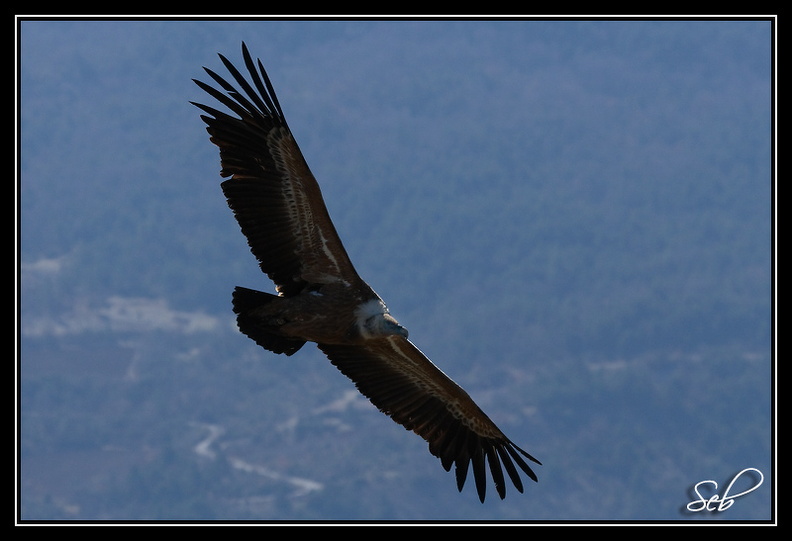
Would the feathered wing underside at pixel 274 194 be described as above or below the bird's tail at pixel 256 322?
above

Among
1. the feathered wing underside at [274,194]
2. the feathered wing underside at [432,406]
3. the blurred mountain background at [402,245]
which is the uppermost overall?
the blurred mountain background at [402,245]

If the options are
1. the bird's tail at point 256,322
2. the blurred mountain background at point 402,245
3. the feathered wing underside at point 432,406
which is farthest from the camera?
the blurred mountain background at point 402,245

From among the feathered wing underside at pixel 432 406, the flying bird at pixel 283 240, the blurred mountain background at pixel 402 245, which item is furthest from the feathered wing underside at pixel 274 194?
the blurred mountain background at pixel 402 245

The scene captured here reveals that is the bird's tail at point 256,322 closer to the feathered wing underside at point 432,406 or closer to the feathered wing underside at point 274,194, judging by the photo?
the feathered wing underside at point 274,194

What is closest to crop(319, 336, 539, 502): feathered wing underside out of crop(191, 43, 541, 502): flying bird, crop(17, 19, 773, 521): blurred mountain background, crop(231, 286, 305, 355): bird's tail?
crop(191, 43, 541, 502): flying bird
